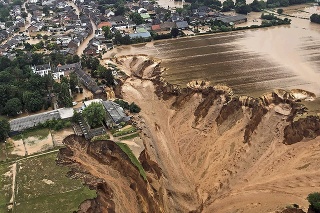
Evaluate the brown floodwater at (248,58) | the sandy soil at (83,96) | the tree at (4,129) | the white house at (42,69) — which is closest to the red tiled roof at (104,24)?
the brown floodwater at (248,58)

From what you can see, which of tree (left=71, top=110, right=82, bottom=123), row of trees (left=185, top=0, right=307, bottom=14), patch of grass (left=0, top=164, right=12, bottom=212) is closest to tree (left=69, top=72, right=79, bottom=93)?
tree (left=71, top=110, right=82, bottom=123)

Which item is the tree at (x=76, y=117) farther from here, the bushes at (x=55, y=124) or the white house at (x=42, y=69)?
the white house at (x=42, y=69)

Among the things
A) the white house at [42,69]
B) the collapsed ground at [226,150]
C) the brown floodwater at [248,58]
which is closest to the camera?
the collapsed ground at [226,150]

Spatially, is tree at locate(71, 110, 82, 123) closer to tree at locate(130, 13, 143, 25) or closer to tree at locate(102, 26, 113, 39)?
tree at locate(102, 26, 113, 39)

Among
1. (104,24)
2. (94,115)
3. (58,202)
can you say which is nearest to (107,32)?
(104,24)

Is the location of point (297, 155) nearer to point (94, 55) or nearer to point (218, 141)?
point (218, 141)
